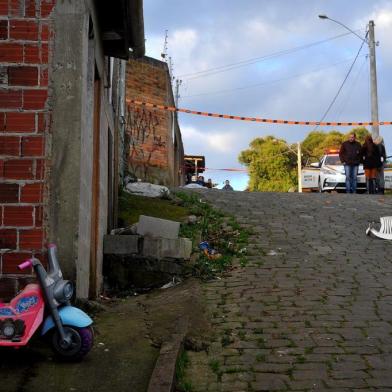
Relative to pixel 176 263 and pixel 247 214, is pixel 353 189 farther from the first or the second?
pixel 176 263

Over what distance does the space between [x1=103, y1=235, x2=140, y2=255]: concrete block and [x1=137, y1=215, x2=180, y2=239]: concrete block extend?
0.33 meters

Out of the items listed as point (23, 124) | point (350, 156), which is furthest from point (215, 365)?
point (350, 156)

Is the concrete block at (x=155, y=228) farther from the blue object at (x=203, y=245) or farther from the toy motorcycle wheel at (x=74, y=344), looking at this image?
the toy motorcycle wheel at (x=74, y=344)

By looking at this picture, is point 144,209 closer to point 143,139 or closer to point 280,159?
point 143,139

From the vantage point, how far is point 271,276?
7.85 meters

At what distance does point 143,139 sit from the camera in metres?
19.9

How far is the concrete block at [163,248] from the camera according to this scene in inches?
321

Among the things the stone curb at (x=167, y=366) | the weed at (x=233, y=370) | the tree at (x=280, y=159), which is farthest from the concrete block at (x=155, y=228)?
the tree at (x=280, y=159)

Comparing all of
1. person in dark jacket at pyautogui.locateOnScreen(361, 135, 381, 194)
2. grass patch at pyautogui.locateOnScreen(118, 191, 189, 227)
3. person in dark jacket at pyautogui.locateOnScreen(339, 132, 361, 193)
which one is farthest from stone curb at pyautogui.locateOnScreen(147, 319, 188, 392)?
person in dark jacket at pyautogui.locateOnScreen(361, 135, 381, 194)

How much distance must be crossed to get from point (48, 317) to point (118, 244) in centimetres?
379

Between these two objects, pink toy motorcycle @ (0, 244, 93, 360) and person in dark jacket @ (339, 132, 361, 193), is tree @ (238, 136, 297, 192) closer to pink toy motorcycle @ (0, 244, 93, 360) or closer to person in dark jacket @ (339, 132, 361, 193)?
person in dark jacket @ (339, 132, 361, 193)

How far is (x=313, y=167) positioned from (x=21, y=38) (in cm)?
1858

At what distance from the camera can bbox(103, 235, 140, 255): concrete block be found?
322 inches

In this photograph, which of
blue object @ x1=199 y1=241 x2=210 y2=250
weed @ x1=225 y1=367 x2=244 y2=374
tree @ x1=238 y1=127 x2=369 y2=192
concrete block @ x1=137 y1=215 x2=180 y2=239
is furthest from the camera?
tree @ x1=238 y1=127 x2=369 y2=192
